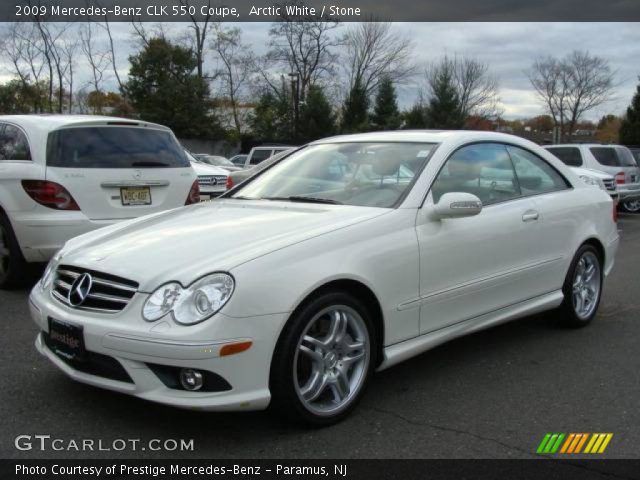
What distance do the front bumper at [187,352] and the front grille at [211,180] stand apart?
23.2 ft

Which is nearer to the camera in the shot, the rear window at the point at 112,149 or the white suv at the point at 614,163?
the rear window at the point at 112,149

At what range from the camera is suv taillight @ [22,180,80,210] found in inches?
220

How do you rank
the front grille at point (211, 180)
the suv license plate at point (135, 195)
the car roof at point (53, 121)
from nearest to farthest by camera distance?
the car roof at point (53, 121)
the suv license plate at point (135, 195)
the front grille at point (211, 180)

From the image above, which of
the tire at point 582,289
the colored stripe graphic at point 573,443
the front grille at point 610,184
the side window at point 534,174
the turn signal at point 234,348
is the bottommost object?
the colored stripe graphic at point 573,443

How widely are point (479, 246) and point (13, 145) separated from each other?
4457 mm

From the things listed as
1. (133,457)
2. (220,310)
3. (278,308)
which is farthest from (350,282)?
(133,457)

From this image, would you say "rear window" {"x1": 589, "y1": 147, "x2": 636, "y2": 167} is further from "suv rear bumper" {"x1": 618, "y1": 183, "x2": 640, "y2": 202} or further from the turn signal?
the turn signal

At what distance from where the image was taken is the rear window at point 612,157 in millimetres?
14672

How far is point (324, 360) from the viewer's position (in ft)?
10.3

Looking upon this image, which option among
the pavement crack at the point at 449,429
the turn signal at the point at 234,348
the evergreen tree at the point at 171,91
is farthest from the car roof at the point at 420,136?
the evergreen tree at the point at 171,91

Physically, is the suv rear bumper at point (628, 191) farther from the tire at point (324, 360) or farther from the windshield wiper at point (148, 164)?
the tire at point (324, 360)

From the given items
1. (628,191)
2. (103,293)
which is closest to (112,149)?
(103,293)

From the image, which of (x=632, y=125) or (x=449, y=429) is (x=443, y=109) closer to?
(x=632, y=125)

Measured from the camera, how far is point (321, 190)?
4070 mm
